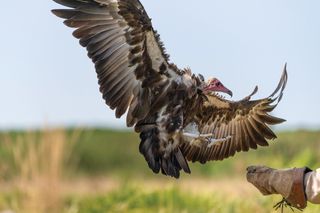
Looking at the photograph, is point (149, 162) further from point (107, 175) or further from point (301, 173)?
point (107, 175)

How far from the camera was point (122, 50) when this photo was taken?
495 cm

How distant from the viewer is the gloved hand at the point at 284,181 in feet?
14.9

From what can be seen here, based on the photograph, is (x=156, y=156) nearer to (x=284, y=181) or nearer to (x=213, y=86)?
(x=213, y=86)

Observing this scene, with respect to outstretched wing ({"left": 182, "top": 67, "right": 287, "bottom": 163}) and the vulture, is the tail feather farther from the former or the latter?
outstretched wing ({"left": 182, "top": 67, "right": 287, "bottom": 163})

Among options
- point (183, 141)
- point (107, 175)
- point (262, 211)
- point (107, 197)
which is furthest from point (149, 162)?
point (107, 175)

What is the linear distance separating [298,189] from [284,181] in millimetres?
84

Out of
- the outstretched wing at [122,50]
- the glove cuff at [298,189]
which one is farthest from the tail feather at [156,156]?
the glove cuff at [298,189]

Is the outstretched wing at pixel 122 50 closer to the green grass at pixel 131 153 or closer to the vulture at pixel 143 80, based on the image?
the vulture at pixel 143 80

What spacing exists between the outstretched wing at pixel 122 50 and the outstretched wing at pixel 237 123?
1.62ft

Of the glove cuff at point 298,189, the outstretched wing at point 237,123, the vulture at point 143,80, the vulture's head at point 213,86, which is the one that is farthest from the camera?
the outstretched wing at point 237,123

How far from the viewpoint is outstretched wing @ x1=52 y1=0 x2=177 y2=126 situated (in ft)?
15.9

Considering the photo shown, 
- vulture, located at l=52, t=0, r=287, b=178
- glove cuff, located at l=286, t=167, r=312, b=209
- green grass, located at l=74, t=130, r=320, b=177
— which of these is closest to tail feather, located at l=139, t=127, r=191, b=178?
vulture, located at l=52, t=0, r=287, b=178

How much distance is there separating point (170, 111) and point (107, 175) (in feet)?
38.2

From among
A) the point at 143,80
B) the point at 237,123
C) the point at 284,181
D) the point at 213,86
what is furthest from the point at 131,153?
the point at 284,181
